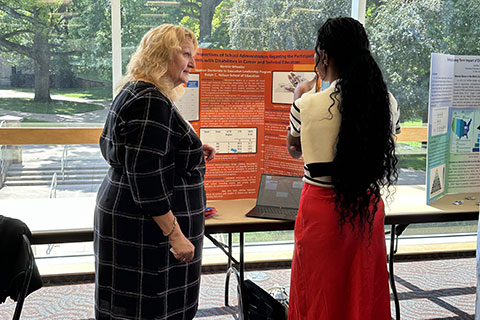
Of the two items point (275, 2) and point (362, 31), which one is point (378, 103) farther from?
point (275, 2)

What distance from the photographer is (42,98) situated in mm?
3451

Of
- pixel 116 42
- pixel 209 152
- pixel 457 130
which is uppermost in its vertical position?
pixel 116 42

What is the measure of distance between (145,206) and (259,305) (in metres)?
1.11

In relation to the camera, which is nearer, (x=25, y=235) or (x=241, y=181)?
(x=25, y=235)

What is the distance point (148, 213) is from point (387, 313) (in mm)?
1070

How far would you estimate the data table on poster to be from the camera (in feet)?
8.91

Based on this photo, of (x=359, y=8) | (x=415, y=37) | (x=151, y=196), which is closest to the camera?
(x=151, y=196)

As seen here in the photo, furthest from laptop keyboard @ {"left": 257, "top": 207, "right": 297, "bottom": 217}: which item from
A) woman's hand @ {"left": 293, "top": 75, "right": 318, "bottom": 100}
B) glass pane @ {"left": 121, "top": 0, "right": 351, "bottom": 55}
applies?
glass pane @ {"left": 121, "top": 0, "right": 351, "bottom": 55}

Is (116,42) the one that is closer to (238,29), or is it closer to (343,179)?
(238,29)

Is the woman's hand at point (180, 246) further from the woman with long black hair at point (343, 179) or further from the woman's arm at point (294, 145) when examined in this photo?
the woman's arm at point (294, 145)

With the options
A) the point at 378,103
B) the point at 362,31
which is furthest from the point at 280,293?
the point at 362,31

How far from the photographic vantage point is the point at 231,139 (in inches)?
108

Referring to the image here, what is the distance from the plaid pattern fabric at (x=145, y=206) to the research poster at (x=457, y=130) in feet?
5.21

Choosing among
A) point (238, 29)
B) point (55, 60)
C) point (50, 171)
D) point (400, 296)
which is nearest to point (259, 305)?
point (400, 296)
